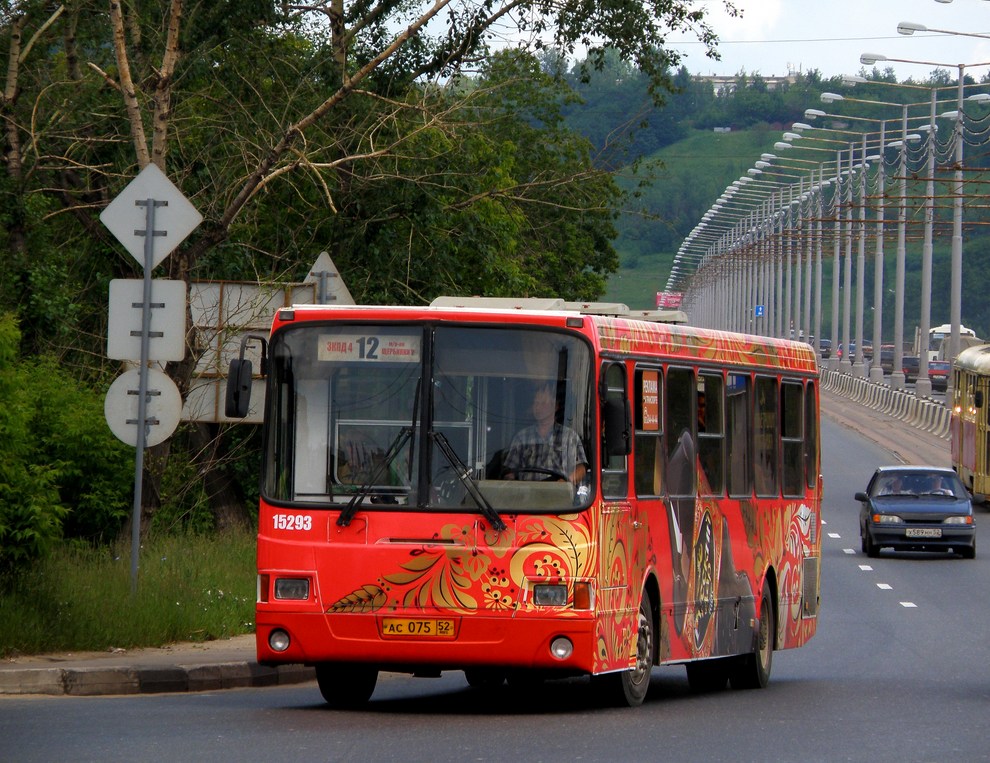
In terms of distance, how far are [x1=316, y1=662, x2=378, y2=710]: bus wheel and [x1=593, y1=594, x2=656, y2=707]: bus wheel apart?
1.50 metres

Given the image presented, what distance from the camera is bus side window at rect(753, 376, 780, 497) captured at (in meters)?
15.5

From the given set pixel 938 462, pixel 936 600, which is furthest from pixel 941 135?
pixel 936 600

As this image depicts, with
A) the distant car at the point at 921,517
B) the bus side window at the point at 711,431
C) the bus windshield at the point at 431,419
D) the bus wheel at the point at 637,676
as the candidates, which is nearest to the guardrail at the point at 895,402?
the distant car at the point at 921,517

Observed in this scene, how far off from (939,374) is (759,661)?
92.3 meters

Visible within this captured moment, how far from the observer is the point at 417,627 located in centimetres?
1166

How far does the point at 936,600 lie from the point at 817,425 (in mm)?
9566

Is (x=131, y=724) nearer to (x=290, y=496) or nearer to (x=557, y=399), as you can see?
(x=290, y=496)

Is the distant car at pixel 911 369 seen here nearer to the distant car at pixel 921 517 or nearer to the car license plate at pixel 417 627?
the distant car at pixel 921 517

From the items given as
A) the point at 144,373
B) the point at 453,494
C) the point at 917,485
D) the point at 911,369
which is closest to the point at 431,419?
the point at 453,494

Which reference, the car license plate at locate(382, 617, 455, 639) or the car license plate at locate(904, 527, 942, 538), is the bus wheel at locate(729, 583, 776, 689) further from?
the car license plate at locate(904, 527, 942, 538)

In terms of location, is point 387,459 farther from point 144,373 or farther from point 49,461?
point 49,461

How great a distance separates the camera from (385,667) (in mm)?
11836

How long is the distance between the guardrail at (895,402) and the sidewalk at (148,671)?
4879 centimetres

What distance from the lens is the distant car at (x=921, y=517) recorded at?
3259 cm
